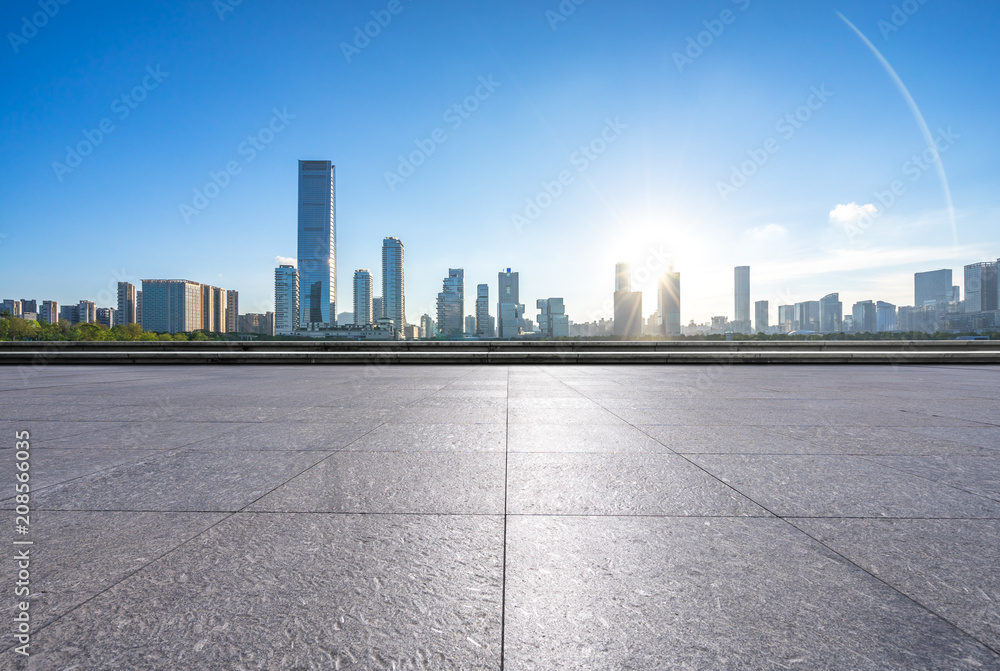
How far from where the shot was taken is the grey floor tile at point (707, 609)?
1659mm

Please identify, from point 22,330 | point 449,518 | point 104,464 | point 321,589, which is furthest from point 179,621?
point 22,330

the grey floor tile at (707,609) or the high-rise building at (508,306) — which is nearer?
the grey floor tile at (707,609)

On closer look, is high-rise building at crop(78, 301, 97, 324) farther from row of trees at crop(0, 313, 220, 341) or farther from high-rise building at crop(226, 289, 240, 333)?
row of trees at crop(0, 313, 220, 341)

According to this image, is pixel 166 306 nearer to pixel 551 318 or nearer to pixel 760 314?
pixel 551 318

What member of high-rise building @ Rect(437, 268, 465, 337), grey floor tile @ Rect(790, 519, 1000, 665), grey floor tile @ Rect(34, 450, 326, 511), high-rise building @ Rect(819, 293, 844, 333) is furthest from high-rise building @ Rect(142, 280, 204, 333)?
high-rise building @ Rect(819, 293, 844, 333)

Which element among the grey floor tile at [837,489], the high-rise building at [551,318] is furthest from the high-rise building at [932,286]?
the grey floor tile at [837,489]

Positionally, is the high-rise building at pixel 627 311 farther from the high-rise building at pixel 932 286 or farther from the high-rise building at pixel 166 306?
the high-rise building at pixel 166 306

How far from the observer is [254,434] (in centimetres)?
541

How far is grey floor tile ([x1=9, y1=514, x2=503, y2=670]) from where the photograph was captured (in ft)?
5.45

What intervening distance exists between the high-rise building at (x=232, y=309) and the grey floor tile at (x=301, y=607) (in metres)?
200

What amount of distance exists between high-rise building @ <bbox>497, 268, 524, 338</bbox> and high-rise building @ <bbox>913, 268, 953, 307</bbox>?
357ft

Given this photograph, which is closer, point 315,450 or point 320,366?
point 315,450

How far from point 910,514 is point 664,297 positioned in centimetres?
14332

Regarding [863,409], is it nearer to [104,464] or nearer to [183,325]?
[104,464]
